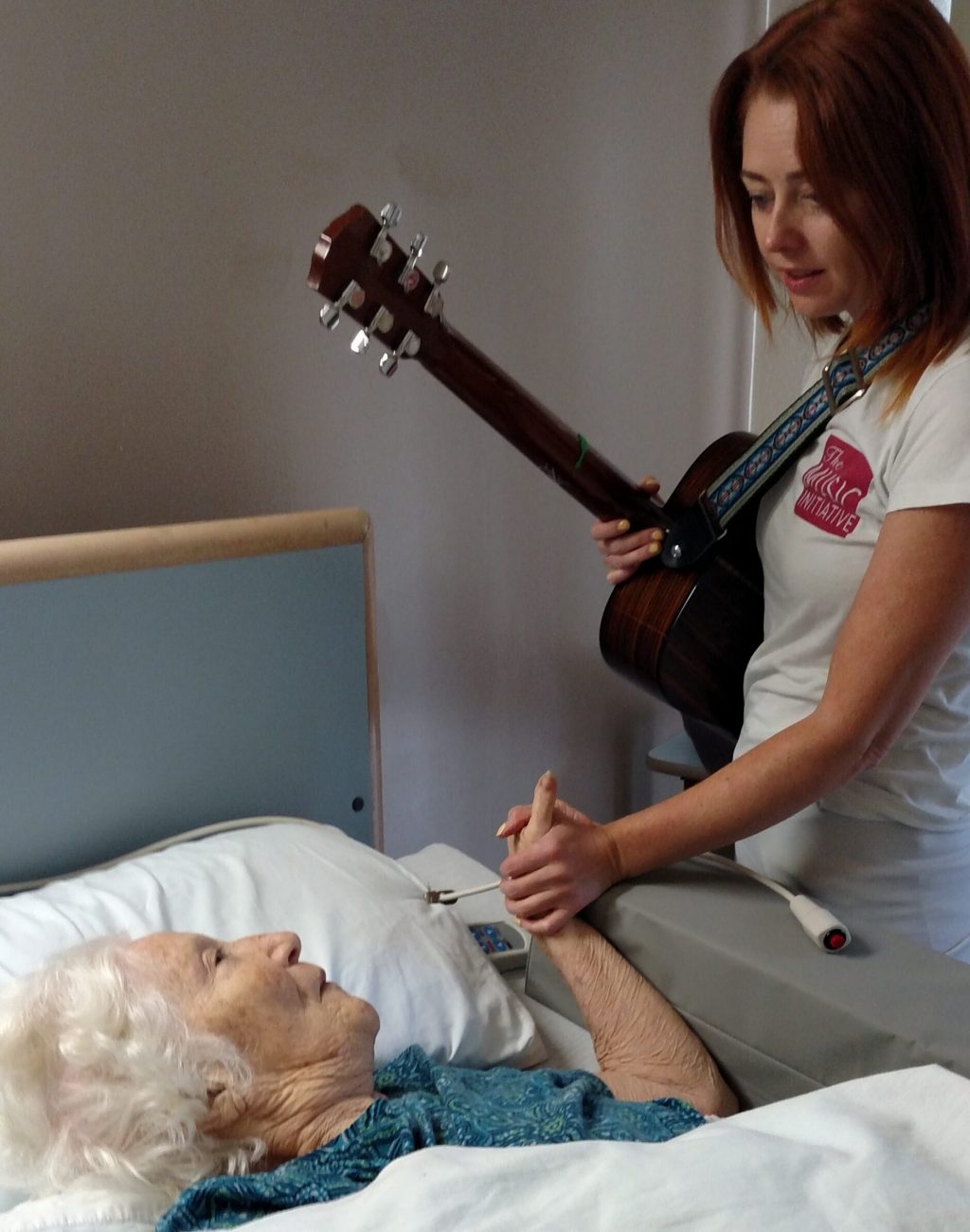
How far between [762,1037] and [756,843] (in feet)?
0.91

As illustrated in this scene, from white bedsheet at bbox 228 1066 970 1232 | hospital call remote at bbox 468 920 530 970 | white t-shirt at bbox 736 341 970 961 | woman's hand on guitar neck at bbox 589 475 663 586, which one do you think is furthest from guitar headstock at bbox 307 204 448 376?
white bedsheet at bbox 228 1066 970 1232

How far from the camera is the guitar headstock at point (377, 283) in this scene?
1.25m

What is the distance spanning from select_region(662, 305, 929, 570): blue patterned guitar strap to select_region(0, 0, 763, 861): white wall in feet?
1.99

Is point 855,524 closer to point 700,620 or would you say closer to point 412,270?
point 700,620

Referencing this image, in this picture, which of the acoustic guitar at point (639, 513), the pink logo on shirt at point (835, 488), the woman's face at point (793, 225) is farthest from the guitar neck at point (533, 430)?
the woman's face at point (793, 225)

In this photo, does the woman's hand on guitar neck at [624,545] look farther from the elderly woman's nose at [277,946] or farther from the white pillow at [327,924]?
the elderly woman's nose at [277,946]

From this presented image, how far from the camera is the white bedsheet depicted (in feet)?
2.44

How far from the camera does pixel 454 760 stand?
2018 mm

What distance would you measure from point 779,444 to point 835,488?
12 cm

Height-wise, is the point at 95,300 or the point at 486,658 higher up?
the point at 95,300

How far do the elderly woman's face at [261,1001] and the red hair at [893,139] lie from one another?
71cm

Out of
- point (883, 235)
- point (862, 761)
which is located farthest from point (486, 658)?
point (883, 235)

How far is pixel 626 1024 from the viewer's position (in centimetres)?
117

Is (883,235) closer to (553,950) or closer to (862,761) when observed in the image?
(862,761)
